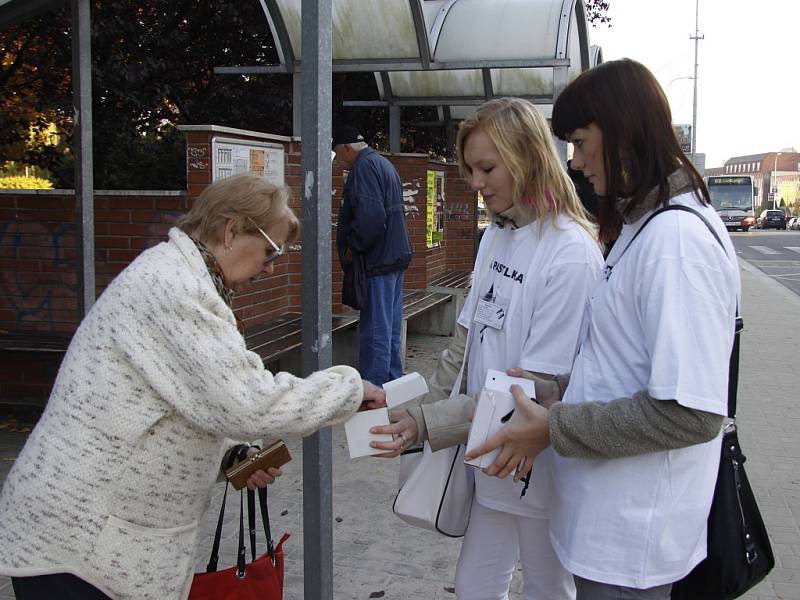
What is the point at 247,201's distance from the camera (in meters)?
2.07

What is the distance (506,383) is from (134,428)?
86 cm

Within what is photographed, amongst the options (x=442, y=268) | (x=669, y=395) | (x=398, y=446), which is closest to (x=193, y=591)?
(x=398, y=446)

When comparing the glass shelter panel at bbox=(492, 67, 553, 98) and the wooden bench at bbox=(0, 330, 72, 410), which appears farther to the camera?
the glass shelter panel at bbox=(492, 67, 553, 98)

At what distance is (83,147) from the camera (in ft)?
16.3

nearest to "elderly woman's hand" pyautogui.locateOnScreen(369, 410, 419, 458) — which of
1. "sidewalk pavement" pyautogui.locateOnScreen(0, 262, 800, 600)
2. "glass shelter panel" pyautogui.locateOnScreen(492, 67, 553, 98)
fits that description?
"sidewalk pavement" pyautogui.locateOnScreen(0, 262, 800, 600)

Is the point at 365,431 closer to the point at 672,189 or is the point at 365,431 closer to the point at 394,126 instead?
the point at 672,189

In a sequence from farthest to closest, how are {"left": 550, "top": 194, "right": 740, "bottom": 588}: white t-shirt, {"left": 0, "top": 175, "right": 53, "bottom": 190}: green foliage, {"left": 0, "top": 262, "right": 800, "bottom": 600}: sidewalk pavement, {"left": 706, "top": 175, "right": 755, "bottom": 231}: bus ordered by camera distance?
{"left": 706, "top": 175, "right": 755, "bottom": 231}: bus, {"left": 0, "top": 175, "right": 53, "bottom": 190}: green foliage, {"left": 0, "top": 262, "right": 800, "bottom": 600}: sidewalk pavement, {"left": 550, "top": 194, "right": 740, "bottom": 588}: white t-shirt

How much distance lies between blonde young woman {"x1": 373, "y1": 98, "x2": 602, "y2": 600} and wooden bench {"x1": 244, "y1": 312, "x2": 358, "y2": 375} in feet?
7.71

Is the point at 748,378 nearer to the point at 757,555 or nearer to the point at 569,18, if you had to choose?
the point at 569,18

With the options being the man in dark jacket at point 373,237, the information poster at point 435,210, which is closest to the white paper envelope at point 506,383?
the man in dark jacket at point 373,237

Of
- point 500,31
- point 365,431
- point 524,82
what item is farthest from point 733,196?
point 365,431

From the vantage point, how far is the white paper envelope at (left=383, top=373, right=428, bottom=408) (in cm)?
233

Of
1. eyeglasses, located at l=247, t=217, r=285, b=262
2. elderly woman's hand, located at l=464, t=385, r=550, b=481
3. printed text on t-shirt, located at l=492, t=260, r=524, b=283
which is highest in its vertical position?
eyeglasses, located at l=247, t=217, r=285, b=262

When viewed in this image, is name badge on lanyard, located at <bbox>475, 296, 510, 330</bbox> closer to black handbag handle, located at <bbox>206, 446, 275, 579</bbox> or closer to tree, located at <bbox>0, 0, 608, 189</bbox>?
black handbag handle, located at <bbox>206, 446, 275, 579</bbox>
